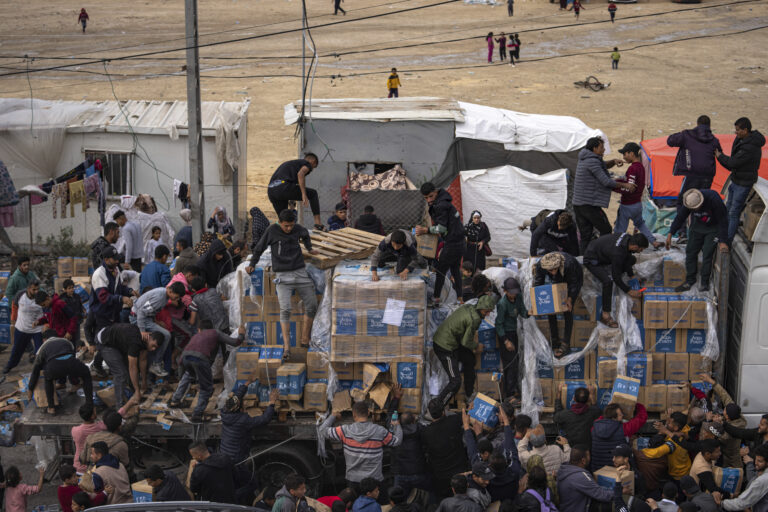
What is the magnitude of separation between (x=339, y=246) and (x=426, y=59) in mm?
30856

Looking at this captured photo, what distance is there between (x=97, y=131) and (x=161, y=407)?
32.3ft

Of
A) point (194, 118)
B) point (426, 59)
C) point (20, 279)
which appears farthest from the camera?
point (426, 59)

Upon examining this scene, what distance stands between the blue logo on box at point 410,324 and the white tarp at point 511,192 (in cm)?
771

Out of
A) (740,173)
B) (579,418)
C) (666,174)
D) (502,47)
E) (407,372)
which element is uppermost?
(502,47)

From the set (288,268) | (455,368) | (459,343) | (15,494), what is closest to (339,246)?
(288,268)

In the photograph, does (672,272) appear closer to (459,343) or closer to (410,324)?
(459,343)

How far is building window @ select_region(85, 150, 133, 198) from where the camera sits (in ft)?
60.5

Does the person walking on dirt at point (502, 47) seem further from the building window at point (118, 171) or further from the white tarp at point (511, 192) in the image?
the building window at point (118, 171)

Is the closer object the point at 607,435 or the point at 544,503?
the point at 544,503

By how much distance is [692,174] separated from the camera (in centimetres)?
1266

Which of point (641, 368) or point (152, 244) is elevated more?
point (152, 244)

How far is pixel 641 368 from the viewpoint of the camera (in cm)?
1015

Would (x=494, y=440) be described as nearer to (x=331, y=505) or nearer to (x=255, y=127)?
(x=331, y=505)

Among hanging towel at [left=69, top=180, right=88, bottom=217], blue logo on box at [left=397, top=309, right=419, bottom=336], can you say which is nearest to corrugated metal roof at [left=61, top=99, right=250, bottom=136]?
hanging towel at [left=69, top=180, right=88, bottom=217]
